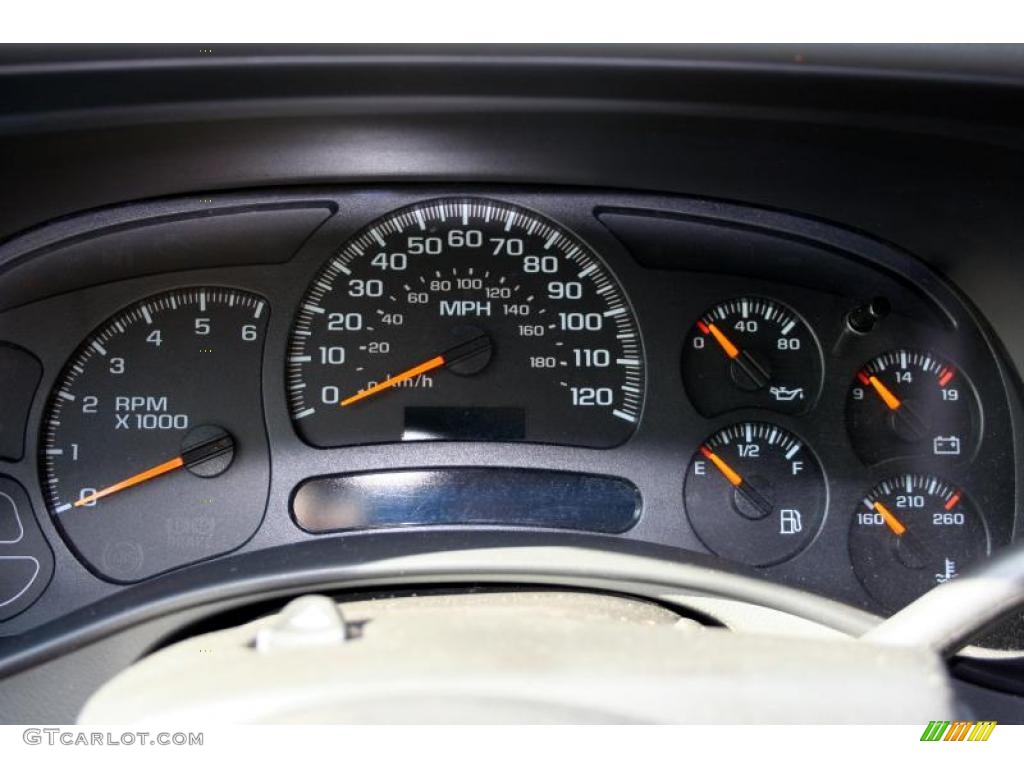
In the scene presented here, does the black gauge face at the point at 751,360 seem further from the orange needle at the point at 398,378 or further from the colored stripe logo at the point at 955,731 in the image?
the colored stripe logo at the point at 955,731

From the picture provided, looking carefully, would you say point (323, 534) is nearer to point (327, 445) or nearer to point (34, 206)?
point (327, 445)

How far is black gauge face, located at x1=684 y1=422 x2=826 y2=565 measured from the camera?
137 inches

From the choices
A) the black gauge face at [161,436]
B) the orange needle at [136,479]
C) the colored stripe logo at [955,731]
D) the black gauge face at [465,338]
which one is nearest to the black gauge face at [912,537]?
the black gauge face at [465,338]

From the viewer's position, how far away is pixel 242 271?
3.57 metres

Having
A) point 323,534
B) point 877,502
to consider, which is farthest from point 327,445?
point 877,502

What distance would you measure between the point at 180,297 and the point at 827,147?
184cm

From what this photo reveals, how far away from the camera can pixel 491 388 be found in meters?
3.54

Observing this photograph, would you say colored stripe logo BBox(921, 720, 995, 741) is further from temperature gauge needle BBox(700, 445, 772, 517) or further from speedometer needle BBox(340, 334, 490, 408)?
speedometer needle BBox(340, 334, 490, 408)

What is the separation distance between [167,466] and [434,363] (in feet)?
2.63

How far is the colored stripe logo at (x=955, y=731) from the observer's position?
70.4 inches

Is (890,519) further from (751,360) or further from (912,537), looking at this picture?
(751,360)

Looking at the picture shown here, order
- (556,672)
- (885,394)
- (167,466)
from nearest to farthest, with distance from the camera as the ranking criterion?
1. (556,672)
2. (167,466)
3. (885,394)

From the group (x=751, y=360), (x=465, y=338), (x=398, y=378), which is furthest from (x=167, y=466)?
(x=751, y=360)

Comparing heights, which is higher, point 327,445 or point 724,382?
point 724,382
